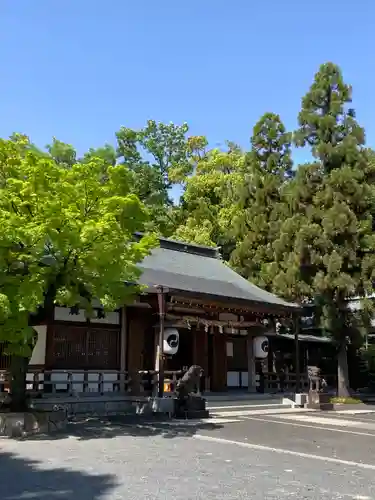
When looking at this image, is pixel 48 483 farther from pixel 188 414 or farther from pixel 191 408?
pixel 191 408

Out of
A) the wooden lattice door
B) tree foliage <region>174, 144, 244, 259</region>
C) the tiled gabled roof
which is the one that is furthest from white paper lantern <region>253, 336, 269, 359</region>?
tree foliage <region>174, 144, 244, 259</region>

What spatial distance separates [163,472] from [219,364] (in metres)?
12.3

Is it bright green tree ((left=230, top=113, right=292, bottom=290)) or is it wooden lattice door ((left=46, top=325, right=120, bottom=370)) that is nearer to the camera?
wooden lattice door ((left=46, top=325, right=120, bottom=370))

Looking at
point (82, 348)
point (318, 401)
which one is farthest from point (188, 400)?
point (318, 401)

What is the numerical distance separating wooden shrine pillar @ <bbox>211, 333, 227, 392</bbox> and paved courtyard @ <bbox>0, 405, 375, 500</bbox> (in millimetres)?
6560

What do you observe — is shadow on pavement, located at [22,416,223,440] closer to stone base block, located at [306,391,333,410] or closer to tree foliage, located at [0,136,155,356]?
tree foliage, located at [0,136,155,356]

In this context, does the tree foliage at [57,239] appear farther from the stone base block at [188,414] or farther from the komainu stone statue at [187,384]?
the stone base block at [188,414]

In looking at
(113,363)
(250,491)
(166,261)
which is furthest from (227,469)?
(166,261)

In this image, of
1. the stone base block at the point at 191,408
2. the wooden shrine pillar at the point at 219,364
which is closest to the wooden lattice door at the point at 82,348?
the stone base block at the point at 191,408

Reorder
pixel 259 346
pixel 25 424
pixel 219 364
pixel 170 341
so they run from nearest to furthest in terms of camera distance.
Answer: pixel 25 424
pixel 170 341
pixel 259 346
pixel 219 364

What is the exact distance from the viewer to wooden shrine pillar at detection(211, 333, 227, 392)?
19.0m

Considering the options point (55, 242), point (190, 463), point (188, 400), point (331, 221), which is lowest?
point (190, 463)

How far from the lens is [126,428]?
455 inches

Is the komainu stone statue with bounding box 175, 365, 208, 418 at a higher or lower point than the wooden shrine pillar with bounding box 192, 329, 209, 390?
lower
